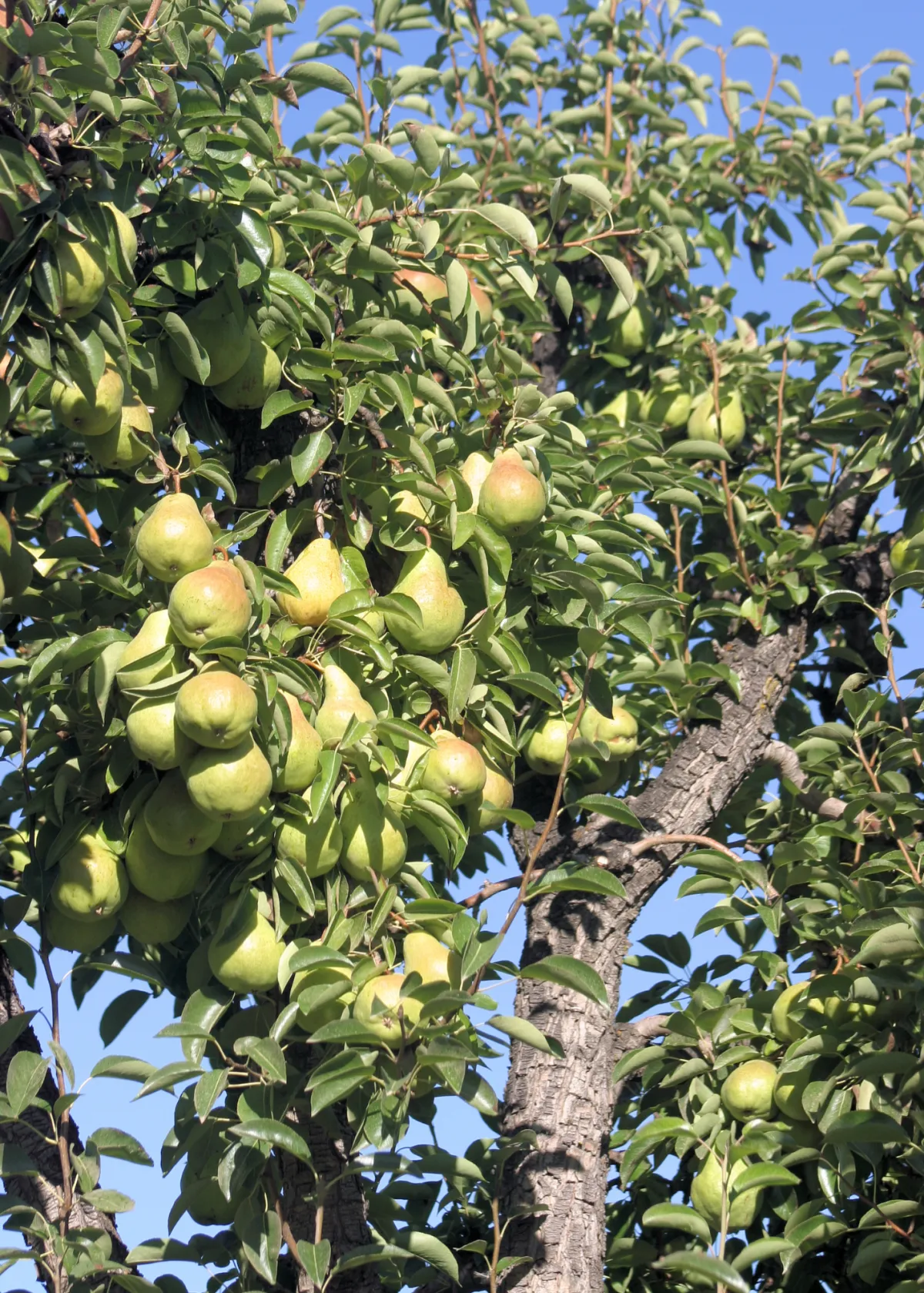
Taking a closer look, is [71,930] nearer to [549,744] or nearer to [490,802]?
[490,802]

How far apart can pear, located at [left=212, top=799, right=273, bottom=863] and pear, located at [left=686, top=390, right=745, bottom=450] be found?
207 cm

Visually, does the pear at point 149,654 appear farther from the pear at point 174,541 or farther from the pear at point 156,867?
the pear at point 156,867

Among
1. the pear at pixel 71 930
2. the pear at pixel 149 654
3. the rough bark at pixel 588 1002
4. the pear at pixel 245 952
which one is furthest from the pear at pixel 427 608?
the rough bark at pixel 588 1002

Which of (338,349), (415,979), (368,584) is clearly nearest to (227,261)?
(338,349)

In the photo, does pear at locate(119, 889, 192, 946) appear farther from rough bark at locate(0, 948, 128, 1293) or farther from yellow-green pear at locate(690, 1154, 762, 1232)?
yellow-green pear at locate(690, 1154, 762, 1232)

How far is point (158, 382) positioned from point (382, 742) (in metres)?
0.69

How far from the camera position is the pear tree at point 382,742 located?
195cm

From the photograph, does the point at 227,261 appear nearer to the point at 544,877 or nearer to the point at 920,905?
the point at 544,877

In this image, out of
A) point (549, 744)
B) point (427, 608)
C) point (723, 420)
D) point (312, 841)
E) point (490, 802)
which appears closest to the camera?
point (312, 841)

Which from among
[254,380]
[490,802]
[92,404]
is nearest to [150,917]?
[490,802]

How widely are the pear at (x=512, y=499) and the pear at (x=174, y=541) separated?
55 centimetres

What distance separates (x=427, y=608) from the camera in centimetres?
226

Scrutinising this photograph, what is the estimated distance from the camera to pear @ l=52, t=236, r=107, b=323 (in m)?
1.83

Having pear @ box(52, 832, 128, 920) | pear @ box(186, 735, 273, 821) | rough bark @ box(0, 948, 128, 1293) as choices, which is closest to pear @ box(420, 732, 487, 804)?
pear @ box(186, 735, 273, 821)
